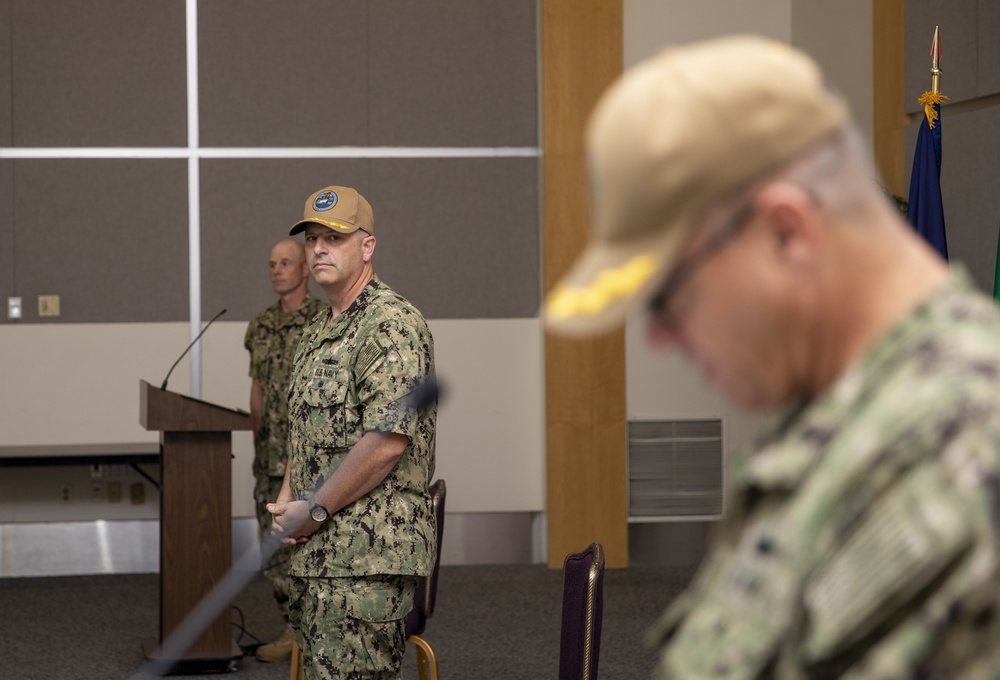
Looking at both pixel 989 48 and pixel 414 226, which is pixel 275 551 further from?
pixel 989 48

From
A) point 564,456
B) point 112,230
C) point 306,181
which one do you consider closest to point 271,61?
point 306,181

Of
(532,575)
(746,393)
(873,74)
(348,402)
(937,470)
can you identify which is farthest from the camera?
(532,575)

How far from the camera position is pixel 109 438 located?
21.7 ft

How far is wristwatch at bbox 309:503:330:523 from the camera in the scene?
279cm

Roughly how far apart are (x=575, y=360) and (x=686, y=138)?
612cm

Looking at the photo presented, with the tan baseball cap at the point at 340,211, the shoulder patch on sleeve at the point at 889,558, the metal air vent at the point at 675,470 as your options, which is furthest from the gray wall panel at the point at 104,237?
the shoulder patch on sleeve at the point at 889,558

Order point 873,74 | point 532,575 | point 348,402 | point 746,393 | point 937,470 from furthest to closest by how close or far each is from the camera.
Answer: point 532,575 → point 873,74 → point 348,402 → point 746,393 → point 937,470

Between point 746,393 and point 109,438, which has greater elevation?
point 746,393

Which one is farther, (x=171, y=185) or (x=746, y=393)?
(x=171, y=185)

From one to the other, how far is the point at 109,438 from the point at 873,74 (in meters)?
4.62

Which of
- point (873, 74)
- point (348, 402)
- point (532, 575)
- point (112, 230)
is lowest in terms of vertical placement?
point (532, 575)

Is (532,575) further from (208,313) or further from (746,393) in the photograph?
(746,393)

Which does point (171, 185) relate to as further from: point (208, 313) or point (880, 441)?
point (880, 441)

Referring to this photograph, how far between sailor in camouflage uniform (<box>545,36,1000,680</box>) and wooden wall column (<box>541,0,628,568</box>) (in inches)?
237
